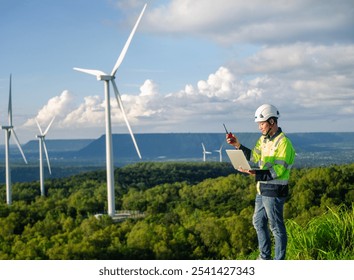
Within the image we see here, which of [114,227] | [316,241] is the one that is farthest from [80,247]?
[316,241]

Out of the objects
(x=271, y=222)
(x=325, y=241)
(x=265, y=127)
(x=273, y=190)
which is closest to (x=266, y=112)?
(x=265, y=127)

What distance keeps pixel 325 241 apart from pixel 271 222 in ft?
5.11

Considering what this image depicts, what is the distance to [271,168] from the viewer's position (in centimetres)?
785

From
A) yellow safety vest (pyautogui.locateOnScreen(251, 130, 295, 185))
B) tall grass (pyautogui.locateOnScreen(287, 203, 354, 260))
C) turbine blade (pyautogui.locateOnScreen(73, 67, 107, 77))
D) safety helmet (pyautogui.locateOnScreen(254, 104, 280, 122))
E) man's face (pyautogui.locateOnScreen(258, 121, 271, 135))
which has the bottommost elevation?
tall grass (pyautogui.locateOnScreen(287, 203, 354, 260))

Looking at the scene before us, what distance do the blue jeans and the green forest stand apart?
2.78ft

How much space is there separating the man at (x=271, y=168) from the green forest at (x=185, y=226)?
114 centimetres

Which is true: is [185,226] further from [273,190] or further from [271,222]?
[273,190]

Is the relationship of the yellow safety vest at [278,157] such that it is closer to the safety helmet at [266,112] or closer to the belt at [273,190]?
the belt at [273,190]

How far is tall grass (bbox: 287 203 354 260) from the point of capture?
→ 29.3 feet

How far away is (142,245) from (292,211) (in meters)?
11.5

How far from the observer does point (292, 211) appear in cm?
4078

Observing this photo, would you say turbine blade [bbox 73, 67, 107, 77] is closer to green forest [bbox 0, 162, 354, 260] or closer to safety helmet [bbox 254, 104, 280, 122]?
green forest [bbox 0, 162, 354, 260]

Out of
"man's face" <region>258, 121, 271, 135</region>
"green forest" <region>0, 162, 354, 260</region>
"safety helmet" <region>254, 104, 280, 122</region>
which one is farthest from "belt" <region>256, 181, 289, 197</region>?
"green forest" <region>0, 162, 354, 260</region>

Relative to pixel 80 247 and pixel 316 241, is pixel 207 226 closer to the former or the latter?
pixel 80 247
